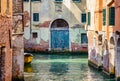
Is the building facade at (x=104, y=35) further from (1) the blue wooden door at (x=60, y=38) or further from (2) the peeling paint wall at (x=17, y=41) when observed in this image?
(1) the blue wooden door at (x=60, y=38)

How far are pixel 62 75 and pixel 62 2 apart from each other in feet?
60.4

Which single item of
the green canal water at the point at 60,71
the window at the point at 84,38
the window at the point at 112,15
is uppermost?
the window at the point at 112,15

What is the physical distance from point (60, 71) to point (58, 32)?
613 inches

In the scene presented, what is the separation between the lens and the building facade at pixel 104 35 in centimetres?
2298

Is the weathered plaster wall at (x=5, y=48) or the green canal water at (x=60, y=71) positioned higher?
the weathered plaster wall at (x=5, y=48)

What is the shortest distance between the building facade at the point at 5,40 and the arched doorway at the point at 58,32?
86.7ft

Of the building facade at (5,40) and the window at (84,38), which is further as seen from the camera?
the window at (84,38)

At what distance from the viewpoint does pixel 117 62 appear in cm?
2286

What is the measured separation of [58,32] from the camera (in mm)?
43938

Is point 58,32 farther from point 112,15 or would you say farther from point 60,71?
point 112,15

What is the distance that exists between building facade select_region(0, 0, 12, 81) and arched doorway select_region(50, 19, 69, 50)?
26415 mm

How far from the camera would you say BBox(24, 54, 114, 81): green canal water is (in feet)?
81.1

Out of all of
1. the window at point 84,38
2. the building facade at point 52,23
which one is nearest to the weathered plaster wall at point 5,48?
the building facade at point 52,23

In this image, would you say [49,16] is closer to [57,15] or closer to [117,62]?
[57,15]
